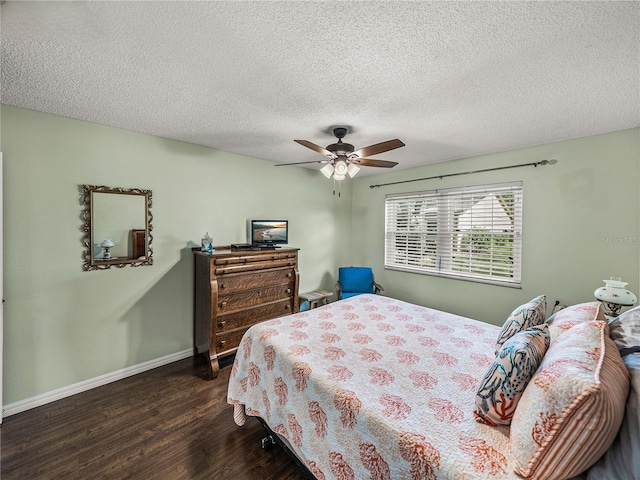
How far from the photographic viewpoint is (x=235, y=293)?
2869 millimetres

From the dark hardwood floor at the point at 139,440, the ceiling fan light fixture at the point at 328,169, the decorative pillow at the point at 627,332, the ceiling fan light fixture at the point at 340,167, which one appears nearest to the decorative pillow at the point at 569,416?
the decorative pillow at the point at 627,332

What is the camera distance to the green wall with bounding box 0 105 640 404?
2.19m

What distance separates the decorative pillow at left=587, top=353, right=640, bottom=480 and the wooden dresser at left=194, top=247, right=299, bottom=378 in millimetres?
2714

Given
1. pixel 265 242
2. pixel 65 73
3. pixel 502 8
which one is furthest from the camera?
pixel 265 242

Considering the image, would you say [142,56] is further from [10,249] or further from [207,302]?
[207,302]

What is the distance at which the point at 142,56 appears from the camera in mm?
1529

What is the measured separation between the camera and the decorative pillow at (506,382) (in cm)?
109

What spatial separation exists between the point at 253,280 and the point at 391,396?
206 cm

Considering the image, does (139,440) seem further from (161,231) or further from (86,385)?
(161,231)

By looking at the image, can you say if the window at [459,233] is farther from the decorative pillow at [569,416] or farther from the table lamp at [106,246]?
the table lamp at [106,246]

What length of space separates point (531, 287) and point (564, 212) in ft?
2.95

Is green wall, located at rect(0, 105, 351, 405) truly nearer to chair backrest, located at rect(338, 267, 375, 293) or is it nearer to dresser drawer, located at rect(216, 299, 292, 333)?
dresser drawer, located at rect(216, 299, 292, 333)

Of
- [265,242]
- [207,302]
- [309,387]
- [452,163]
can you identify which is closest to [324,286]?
[265,242]

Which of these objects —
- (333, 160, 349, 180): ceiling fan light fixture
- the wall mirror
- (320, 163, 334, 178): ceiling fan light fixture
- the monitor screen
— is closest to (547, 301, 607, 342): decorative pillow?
(333, 160, 349, 180): ceiling fan light fixture
